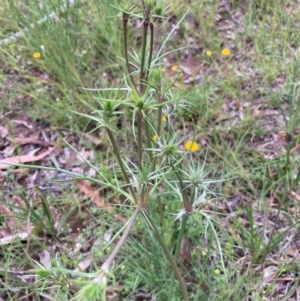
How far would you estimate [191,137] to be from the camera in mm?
2039

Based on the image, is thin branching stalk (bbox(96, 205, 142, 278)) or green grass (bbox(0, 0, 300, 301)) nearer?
thin branching stalk (bbox(96, 205, 142, 278))


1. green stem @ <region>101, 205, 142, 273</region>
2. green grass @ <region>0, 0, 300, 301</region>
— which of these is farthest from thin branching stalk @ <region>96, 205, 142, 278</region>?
green grass @ <region>0, 0, 300, 301</region>

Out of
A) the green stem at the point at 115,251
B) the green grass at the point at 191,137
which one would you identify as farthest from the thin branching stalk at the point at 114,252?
the green grass at the point at 191,137

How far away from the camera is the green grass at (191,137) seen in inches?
62.9

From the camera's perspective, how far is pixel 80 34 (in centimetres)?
241

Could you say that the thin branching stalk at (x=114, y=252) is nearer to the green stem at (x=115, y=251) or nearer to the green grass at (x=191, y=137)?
the green stem at (x=115, y=251)

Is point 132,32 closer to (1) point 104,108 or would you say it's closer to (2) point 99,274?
(1) point 104,108

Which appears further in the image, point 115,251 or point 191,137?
point 191,137

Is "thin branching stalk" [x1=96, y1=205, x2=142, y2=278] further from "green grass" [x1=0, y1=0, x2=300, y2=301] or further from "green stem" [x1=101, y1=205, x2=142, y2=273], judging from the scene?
"green grass" [x1=0, y1=0, x2=300, y2=301]

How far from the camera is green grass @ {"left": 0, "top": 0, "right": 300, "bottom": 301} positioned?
160cm

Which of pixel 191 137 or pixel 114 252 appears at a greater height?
pixel 114 252

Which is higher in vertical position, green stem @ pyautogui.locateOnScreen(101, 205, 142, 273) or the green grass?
green stem @ pyautogui.locateOnScreen(101, 205, 142, 273)

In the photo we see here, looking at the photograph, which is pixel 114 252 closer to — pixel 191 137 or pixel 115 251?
pixel 115 251

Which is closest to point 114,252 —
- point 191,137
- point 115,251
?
point 115,251
